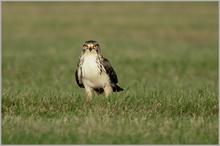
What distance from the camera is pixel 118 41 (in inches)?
1271

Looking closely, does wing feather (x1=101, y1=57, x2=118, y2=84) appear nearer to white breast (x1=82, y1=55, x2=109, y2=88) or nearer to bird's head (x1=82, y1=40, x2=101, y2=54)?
white breast (x1=82, y1=55, x2=109, y2=88)

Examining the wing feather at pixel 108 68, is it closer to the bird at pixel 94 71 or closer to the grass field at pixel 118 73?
the bird at pixel 94 71

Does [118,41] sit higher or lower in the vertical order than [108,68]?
higher

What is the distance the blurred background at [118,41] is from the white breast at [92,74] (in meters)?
2.03

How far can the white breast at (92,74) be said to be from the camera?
31.8 feet

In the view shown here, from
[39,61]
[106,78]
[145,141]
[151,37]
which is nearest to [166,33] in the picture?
[151,37]

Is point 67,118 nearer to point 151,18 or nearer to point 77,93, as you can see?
point 77,93

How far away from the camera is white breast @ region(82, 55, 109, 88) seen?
31.8 ft

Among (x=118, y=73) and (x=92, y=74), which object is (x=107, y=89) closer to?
(x=92, y=74)

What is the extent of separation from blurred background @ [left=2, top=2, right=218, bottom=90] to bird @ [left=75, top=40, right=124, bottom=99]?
6.36 feet

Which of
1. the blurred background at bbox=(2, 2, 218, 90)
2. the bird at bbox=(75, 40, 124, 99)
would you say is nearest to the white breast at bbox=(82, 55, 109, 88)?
the bird at bbox=(75, 40, 124, 99)

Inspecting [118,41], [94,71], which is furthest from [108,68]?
[118,41]

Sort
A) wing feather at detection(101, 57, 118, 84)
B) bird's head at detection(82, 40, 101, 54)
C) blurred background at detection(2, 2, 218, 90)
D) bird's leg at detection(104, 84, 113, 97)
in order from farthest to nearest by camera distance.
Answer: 1. blurred background at detection(2, 2, 218, 90)
2. bird's leg at detection(104, 84, 113, 97)
3. wing feather at detection(101, 57, 118, 84)
4. bird's head at detection(82, 40, 101, 54)

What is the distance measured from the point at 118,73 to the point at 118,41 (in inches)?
489
